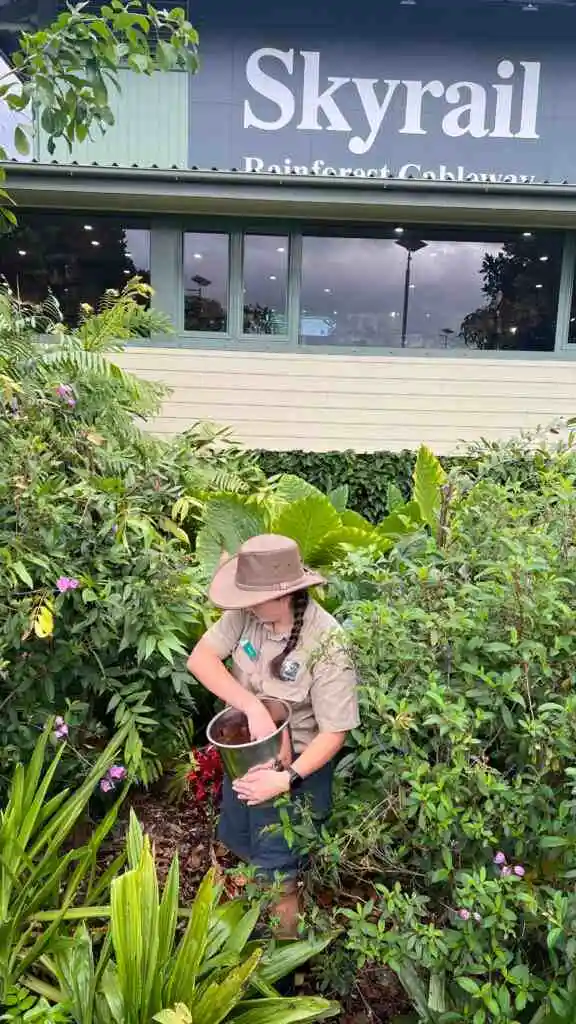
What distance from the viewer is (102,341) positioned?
523 cm

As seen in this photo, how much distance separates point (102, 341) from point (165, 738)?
3.40 metres

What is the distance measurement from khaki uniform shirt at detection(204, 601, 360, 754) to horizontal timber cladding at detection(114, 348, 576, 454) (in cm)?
562

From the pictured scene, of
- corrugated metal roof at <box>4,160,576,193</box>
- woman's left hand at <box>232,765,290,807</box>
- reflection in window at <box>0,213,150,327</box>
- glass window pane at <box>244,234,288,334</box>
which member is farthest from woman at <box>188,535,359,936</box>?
reflection in window at <box>0,213,150,327</box>

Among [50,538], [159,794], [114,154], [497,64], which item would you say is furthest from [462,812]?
[497,64]

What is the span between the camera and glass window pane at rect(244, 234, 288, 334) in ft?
25.6

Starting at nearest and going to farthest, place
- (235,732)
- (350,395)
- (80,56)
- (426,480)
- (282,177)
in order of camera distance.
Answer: (235,732), (80,56), (426,480), (282,177), (350,395)

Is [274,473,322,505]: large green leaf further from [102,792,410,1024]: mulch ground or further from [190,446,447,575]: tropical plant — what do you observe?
[102,792,410,1024]: mulch ground

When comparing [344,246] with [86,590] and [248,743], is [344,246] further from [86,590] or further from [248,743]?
[248,743]

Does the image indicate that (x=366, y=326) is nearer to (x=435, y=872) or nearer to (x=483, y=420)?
(x=483, y=420)

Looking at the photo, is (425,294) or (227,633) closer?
(227,633)

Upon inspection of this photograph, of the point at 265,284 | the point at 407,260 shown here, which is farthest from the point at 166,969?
the point at 407,260

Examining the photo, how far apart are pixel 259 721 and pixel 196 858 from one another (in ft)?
4.20

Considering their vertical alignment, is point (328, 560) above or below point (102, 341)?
below

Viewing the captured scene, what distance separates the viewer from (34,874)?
2051 mm
